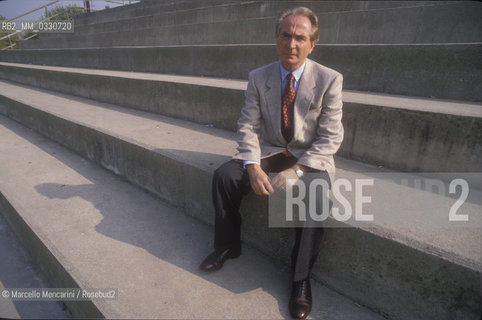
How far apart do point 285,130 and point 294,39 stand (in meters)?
0.58

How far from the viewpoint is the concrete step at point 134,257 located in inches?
62.1

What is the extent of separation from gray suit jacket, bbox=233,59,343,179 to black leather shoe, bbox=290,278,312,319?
26.9 inches

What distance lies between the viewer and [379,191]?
185 cm

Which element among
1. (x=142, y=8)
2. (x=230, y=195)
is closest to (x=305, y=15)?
(x=230, y=195)

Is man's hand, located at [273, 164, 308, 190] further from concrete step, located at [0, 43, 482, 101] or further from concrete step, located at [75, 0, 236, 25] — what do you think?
concrete step, located at [75, 0, 236, 25]

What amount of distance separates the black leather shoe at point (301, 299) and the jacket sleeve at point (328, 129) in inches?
27.8

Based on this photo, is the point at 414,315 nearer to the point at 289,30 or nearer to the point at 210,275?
the point at 210,275

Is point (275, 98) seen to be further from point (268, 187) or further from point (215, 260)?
point (215, 260)

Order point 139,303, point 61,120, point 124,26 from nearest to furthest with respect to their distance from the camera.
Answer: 1. point 139,303
2. point 61,120
3. point 124,26

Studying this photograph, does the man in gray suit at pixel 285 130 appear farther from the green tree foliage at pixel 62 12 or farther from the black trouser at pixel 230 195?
the green tree foliage at pixel 62 12

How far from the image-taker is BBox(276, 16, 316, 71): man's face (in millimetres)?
1726

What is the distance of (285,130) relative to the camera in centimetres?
193

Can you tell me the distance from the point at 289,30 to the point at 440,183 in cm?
Answer: 148

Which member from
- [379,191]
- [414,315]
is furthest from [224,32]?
[414,315]
